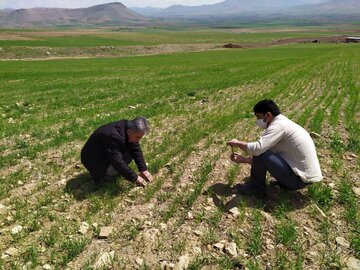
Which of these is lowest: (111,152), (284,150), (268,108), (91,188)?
(91,188)

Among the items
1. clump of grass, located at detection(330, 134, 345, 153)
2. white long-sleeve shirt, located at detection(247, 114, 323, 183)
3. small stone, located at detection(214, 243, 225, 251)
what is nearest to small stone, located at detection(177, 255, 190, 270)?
small stone, located at detection(214, 243, 225, 251)

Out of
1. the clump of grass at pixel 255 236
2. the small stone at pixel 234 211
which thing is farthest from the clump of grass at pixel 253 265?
the small stone at pixel 234 211

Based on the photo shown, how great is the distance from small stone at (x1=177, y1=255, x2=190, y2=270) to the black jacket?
2.39 metres

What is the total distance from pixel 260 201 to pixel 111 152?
127 inches

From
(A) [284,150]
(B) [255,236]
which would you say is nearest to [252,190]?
(A) [284,150]

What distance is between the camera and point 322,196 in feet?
23.2

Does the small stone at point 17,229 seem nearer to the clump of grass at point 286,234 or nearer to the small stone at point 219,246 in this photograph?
the small stone at point 219,246

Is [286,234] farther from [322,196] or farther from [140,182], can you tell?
A: [140,182]

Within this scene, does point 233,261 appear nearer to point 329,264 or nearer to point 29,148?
point 329,264

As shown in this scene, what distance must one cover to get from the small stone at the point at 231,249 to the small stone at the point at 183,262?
667mm

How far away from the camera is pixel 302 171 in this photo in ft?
21.8

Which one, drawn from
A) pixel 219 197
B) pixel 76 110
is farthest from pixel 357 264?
pixel 76 110

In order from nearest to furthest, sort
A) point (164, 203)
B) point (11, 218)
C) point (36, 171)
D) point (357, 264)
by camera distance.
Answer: point (357, 264) → point (11, 218) → point (164, 203) → point (36, 171)

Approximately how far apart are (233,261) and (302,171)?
7.71ft
